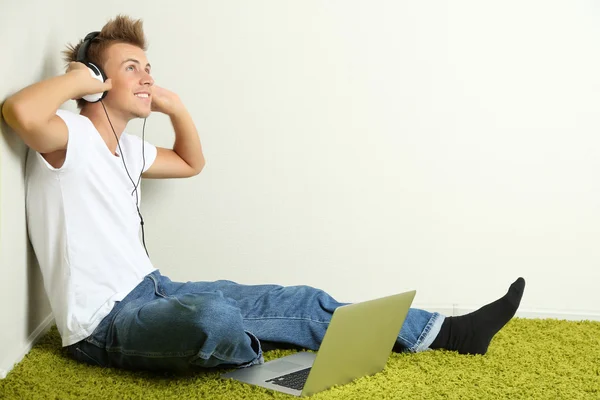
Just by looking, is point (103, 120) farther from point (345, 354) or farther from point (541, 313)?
point (541, 313)

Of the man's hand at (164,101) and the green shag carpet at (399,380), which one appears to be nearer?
the green shag carpet at (399,380)

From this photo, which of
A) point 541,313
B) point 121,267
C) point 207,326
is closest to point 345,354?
point 207,326

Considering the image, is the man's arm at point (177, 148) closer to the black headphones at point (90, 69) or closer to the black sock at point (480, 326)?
the black headphones at point (90, 69)

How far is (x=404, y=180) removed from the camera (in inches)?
92.9

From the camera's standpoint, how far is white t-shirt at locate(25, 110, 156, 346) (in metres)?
1.66

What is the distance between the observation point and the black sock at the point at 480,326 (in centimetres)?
183

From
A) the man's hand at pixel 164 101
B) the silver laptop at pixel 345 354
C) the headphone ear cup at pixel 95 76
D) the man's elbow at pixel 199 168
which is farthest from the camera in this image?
the man's elbow at pixel 199 168

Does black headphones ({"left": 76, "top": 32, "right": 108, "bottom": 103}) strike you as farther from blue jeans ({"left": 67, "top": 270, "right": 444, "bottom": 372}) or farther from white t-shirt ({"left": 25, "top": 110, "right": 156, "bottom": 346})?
blue jeans ({"left": 67, "top": 270, "right": 444, "bottom": 372})

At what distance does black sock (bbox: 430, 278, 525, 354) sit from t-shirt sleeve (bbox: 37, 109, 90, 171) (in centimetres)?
100

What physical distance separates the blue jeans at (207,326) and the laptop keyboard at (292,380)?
0.09 metres

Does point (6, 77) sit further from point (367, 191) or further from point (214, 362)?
point (367, 191)

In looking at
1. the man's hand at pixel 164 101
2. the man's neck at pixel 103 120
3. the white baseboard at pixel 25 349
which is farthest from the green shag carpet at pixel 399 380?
the man's hand at pixel 164 101

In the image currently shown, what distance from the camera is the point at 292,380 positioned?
1.58 metres

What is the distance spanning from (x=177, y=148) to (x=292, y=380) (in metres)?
0.86
